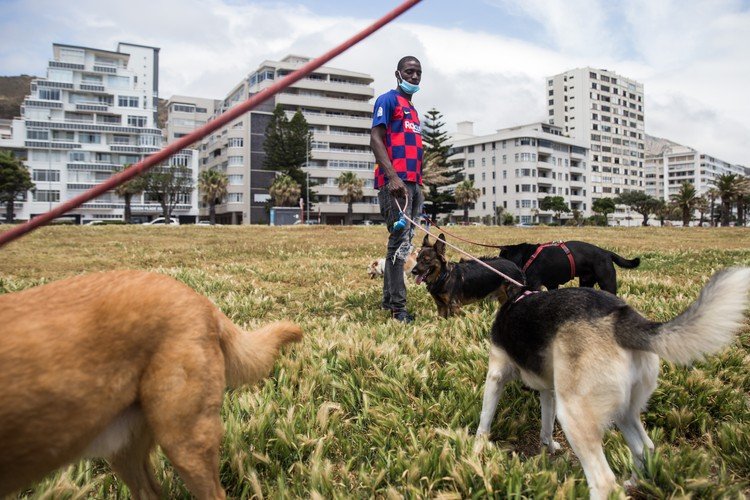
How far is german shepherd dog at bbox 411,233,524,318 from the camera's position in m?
6.32

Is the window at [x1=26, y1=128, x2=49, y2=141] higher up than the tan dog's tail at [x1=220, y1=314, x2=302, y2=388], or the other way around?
the window at [x1=26, y1=128, x2=49, y2=141]

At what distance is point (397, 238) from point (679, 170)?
8633 inches

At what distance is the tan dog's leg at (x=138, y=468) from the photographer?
203 centimetres

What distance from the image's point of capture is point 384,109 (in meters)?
5.68

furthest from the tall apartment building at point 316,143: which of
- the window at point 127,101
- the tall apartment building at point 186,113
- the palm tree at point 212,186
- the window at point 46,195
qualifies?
the window at point 46,195

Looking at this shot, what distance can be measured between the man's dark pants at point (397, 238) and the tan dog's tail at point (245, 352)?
3523mm

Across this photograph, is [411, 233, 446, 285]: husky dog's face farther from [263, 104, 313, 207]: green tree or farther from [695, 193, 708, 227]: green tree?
[695, 193, 708, 227]: green tree

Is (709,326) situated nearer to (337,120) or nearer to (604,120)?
(337,120)

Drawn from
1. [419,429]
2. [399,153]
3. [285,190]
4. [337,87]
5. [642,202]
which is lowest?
[419,429]

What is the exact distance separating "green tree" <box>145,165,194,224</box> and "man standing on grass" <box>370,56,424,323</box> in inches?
3076

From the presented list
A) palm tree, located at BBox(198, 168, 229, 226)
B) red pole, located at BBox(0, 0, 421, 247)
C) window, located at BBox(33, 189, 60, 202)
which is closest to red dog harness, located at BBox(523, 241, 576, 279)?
red pole, located at BBox(0, 0, 421, 247)

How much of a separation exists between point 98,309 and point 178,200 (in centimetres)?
9112

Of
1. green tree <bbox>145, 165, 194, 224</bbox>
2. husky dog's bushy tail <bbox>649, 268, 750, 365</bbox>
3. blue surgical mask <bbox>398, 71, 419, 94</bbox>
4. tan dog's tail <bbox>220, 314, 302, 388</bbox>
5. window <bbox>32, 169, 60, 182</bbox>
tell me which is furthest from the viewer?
window <bbox>32, 169, 60, 182</bbox>

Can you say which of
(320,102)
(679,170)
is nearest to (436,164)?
(320,102)
